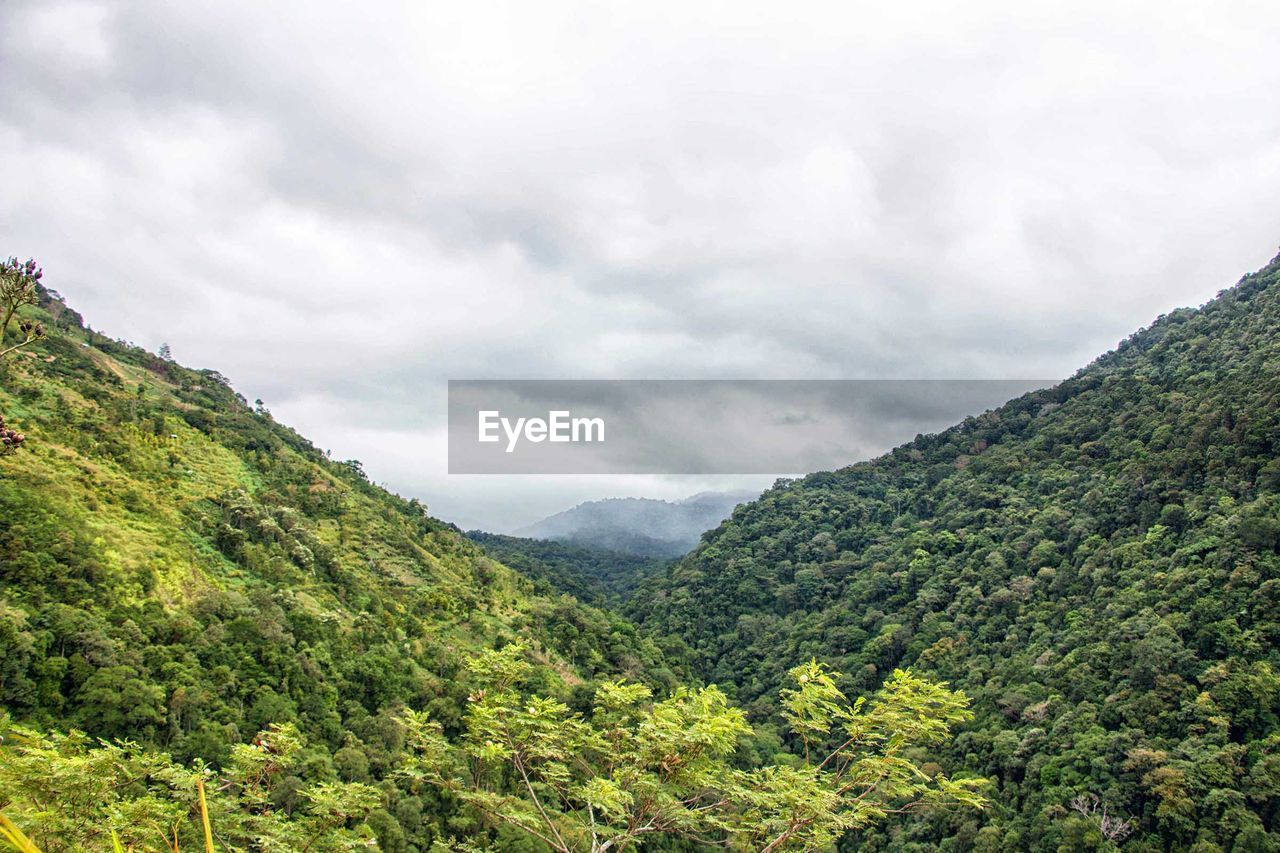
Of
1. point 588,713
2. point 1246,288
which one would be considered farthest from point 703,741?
point 1246,288

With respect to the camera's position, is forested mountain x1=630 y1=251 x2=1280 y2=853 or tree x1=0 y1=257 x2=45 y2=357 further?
forested mountain x1=630 y1=251 x2=1280 y2=853

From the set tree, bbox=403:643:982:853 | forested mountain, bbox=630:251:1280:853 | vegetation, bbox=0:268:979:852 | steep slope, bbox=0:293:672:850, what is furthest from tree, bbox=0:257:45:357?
forested mountain, bbox=630:251:1280:853

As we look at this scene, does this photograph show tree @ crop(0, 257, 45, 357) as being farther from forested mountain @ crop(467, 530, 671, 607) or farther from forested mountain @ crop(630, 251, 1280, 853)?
forested mountain @ crop(467, 530, 671, 607)

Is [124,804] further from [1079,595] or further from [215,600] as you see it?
[1079,595]

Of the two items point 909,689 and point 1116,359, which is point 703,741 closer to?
point 909,689

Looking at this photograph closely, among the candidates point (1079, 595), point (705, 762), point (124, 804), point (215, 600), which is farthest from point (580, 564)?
point (705, 762)

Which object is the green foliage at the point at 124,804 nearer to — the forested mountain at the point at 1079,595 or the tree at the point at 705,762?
the tree at the point at 705,762

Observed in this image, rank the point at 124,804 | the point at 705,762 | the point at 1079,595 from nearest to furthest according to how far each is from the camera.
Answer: the point at 705,762
the point at 124,804
the point at 1079,595
